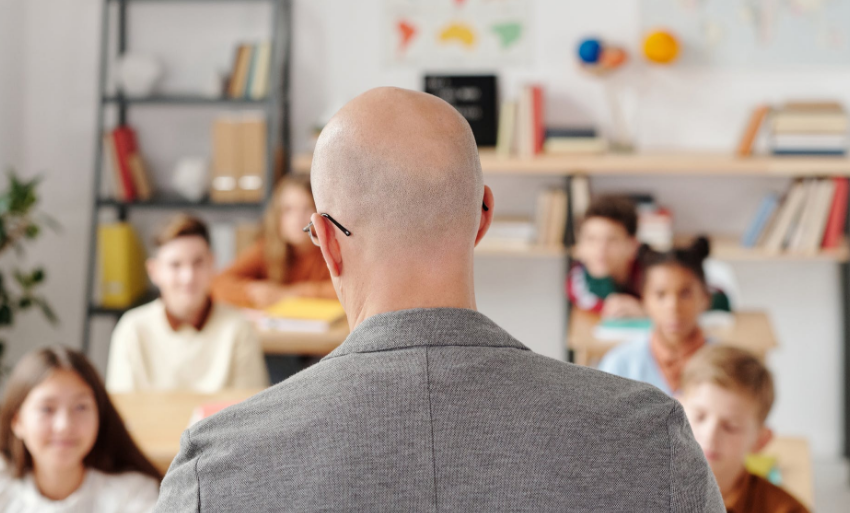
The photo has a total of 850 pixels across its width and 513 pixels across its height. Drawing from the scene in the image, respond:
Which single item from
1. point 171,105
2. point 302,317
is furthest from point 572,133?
point 171,105

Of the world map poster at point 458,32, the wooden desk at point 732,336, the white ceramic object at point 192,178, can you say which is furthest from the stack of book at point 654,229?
the white ceramic object at point 192,178

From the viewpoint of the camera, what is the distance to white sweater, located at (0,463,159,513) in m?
1.82

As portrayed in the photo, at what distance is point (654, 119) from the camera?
13.3 ft

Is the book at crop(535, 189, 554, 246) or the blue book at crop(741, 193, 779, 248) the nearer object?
the blue book at crop(741, 193, 779, 248)

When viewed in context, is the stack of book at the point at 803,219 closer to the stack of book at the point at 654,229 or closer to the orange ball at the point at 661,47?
the stack of book at the point at 654,229

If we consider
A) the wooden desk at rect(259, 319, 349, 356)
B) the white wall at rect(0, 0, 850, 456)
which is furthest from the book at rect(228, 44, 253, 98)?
the wooden desk at rect(259, 319, 349, 356)

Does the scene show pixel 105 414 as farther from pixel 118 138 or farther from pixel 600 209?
pixel 118 138

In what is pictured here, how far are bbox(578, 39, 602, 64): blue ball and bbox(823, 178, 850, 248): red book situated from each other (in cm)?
108

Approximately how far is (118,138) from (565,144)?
1.98 meters

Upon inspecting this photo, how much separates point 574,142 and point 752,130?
0.72 m

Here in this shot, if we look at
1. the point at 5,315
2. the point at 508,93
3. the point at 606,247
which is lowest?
the point at 5,315

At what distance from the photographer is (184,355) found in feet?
9.10

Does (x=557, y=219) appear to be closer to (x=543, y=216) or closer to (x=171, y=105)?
(x=543, y=216)

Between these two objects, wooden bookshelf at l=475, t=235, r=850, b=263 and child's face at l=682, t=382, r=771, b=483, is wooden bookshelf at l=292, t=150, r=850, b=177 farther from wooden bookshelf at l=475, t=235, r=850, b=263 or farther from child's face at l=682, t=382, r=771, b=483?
child's face at l=682, t=382, r=771, b=483
